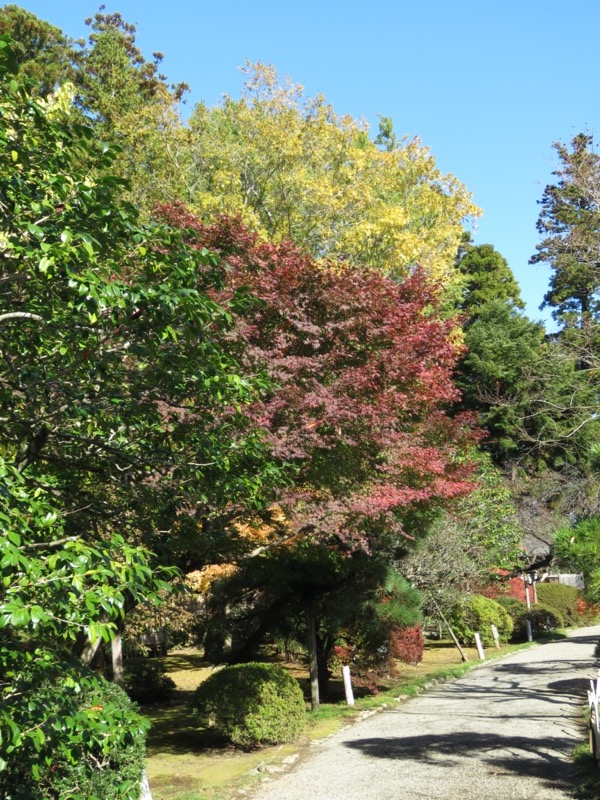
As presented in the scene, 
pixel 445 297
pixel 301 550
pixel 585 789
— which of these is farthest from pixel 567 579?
pixel 585 789

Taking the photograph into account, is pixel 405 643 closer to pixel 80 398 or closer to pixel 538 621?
pixel 80 398

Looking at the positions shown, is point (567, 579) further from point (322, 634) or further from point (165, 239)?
point (165, 239)

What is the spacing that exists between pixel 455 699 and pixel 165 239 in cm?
1226

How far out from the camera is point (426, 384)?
39.5 ft

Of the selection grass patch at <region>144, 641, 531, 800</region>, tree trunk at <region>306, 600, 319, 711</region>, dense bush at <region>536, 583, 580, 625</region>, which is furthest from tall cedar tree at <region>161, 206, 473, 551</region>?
dense bush at <region>536, 583, 580, 625</region>

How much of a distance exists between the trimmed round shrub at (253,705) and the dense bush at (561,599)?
865 inches

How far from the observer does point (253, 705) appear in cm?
1134

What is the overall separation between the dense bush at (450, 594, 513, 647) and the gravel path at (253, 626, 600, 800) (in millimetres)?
8201

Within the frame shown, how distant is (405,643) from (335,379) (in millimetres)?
7847

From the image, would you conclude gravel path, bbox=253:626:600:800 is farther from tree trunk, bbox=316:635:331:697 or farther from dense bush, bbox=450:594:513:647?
dense bush, bbox=450:594:513:647

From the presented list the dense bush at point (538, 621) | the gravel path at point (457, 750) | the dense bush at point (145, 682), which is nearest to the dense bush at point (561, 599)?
the dense bush at point (538, 621)

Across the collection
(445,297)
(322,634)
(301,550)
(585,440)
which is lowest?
(322,634)

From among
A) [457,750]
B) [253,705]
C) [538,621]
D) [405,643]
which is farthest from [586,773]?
[538,621]

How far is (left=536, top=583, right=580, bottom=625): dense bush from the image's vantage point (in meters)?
31.4
